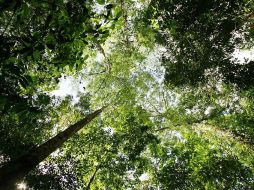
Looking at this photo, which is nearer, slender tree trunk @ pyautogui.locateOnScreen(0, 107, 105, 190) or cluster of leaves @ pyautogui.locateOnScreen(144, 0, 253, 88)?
slender tree trunk @ pyautogui.locateOnScreen(0, 107, 105, 190)

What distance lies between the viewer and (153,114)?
22.1 metres

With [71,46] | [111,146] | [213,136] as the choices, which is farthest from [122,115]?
[71,46]

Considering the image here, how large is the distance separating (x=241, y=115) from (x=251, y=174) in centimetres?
333

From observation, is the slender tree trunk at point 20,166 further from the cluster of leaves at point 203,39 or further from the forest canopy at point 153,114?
the cluster of leaves at point 203,39

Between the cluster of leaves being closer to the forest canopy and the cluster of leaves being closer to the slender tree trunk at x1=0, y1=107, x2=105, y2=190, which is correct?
the forest canopy

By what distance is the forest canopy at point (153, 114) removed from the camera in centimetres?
1234

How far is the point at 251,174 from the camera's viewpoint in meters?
16.4

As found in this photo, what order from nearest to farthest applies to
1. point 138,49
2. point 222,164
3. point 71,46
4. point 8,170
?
point 71,46 < point 8,170 < point 222,164 < point 138,49

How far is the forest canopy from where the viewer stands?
12.3 metres

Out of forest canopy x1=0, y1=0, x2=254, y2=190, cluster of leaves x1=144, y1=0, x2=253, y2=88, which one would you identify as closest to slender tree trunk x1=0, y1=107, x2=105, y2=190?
forest canopy x1=0, y1=0, x2=254, y2=190

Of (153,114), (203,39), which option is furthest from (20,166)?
(153,114)

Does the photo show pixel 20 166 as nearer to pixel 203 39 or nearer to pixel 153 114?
pixel 203 39

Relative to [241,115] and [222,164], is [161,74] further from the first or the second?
[222,164]

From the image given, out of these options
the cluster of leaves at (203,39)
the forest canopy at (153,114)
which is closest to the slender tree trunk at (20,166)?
the forest canopy at (153,114)
